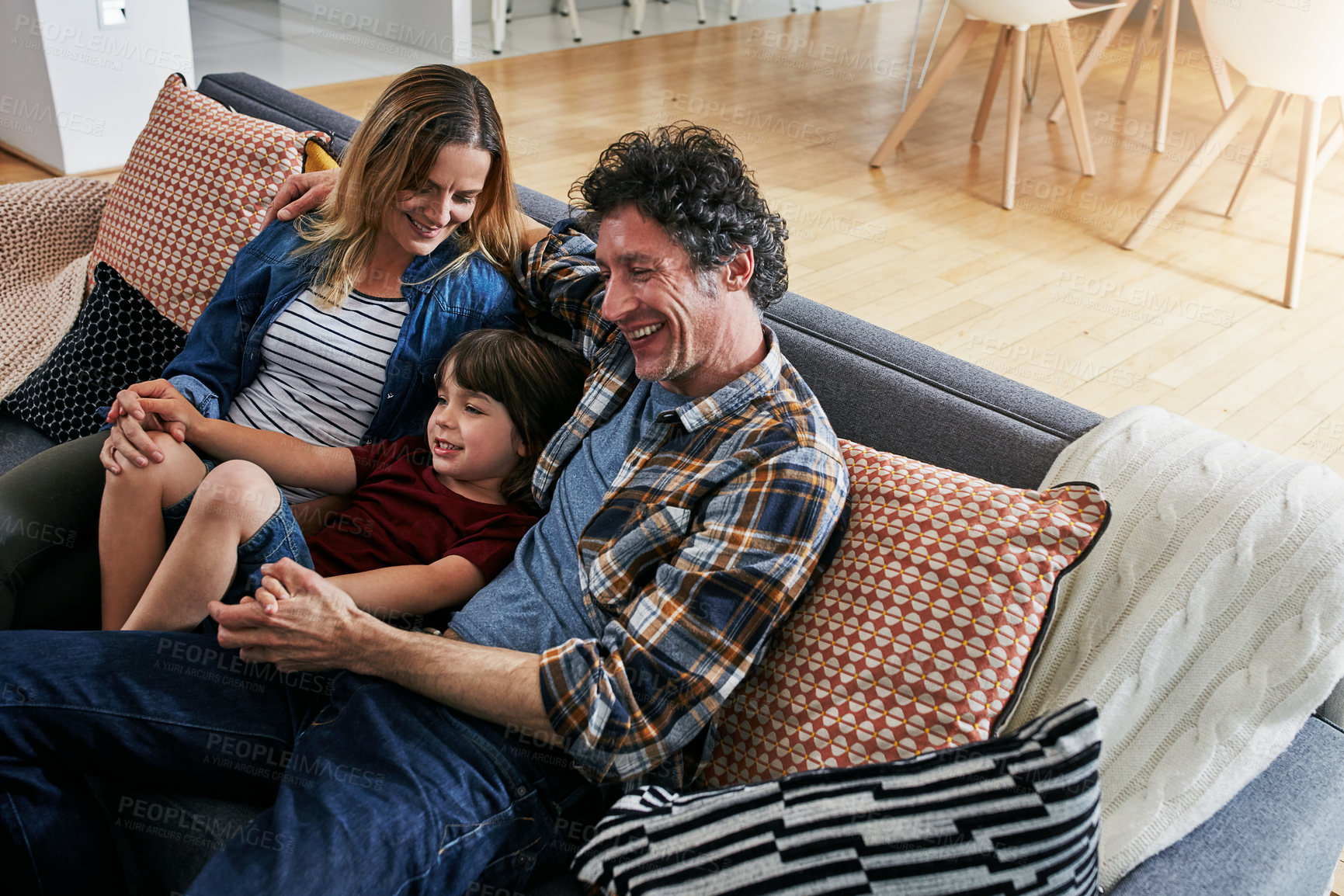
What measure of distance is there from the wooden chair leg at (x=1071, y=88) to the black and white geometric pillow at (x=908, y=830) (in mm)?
3753

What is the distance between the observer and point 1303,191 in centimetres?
357

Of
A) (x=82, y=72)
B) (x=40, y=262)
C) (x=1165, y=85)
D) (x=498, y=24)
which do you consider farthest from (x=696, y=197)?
(x=498, y=24)

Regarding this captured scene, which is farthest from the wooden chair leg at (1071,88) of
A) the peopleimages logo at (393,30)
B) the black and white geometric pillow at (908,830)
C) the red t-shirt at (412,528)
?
the black and white geometric pillow at (908,830)

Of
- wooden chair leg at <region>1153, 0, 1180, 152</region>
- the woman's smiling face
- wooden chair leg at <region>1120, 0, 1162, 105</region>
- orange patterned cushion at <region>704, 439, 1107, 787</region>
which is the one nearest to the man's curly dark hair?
the woman's smiling face

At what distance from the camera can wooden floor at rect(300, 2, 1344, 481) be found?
A: 10.5 feet

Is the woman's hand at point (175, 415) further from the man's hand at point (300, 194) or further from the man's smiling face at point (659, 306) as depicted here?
the man's smiling face at point (659, 306)

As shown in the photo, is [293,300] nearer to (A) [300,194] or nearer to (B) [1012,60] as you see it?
(A) [300,194]

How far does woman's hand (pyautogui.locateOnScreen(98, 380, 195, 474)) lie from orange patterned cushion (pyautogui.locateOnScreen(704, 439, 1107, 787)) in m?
0.88

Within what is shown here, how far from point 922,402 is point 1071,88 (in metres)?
3.35

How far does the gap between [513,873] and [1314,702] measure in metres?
0.86

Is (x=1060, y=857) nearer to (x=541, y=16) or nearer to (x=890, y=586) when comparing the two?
(x=890, y=586)

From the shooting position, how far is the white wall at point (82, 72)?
3725 millimetres

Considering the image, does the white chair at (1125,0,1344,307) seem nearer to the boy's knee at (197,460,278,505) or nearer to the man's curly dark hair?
the man's curly dark hair

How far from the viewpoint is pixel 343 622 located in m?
1.25
